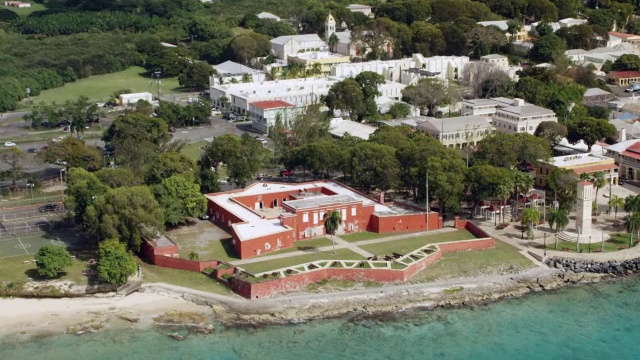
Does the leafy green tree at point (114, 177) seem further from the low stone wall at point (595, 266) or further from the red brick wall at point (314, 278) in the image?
the low stone wall at point (595, 266)

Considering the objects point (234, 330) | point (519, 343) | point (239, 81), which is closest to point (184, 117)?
point (239, 81)

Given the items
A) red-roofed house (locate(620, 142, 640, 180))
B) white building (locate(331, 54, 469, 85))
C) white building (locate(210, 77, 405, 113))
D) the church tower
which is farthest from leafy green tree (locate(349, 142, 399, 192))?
the church tower

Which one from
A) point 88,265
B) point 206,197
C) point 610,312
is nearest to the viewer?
point 610,312

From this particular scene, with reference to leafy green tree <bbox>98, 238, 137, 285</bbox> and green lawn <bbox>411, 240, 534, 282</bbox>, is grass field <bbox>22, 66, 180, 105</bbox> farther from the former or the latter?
green lawn <bbox>411, 240, 534, 282</bbox>

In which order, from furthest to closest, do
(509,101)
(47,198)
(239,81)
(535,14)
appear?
(535,14)
(239,81)
(509,101)
(47,198)

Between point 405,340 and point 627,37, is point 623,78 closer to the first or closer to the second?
point 627,37

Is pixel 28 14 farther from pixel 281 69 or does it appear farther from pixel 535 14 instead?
pixel 535 14

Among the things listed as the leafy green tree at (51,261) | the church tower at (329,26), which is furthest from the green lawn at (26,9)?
the leafy green tree at (51,261)
